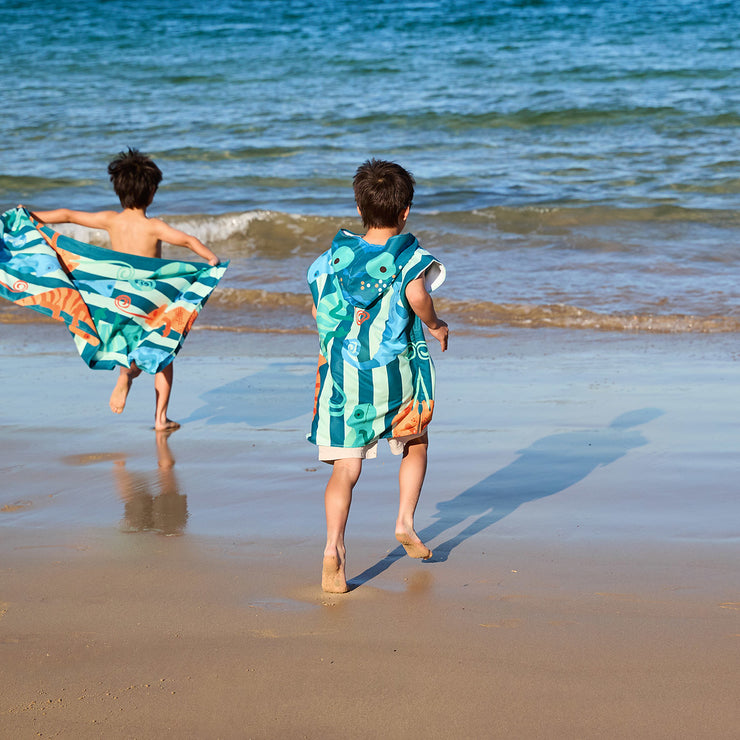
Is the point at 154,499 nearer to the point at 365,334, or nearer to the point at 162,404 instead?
the point at 162,404

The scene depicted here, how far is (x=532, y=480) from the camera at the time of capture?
14.0 ft

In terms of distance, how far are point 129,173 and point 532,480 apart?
279cm

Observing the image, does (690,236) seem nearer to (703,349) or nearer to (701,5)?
(703,349)

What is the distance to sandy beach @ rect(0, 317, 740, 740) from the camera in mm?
2434

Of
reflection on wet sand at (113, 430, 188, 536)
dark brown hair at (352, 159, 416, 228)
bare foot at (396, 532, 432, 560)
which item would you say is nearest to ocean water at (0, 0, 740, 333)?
reflection on wet sand at (113, 430, 188, 536)

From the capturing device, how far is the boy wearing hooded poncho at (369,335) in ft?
10.3

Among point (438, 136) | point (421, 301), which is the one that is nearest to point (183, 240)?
point (421, 301)

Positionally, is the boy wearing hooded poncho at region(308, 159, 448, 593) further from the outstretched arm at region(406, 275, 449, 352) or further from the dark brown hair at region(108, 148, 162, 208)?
the dark brown hair at region(108, 148, 162, 208)

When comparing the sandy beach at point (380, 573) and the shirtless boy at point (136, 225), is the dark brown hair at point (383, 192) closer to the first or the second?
the sandy beach at point (380, 573)

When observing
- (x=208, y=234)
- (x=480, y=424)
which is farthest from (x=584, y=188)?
(x=480, y=424)

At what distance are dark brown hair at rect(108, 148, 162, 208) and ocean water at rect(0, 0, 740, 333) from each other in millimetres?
2805

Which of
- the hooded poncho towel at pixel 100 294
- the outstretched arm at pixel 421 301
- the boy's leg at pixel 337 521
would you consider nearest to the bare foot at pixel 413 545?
the boy's leg at pixel 337 521

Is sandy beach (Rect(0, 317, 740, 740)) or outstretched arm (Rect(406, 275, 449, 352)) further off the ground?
outstretched arm (Rect(406, 275, 449, 352))

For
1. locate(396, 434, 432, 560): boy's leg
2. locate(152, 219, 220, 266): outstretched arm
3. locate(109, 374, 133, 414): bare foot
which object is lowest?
locate(109, 374, 133, 414): bare foot
